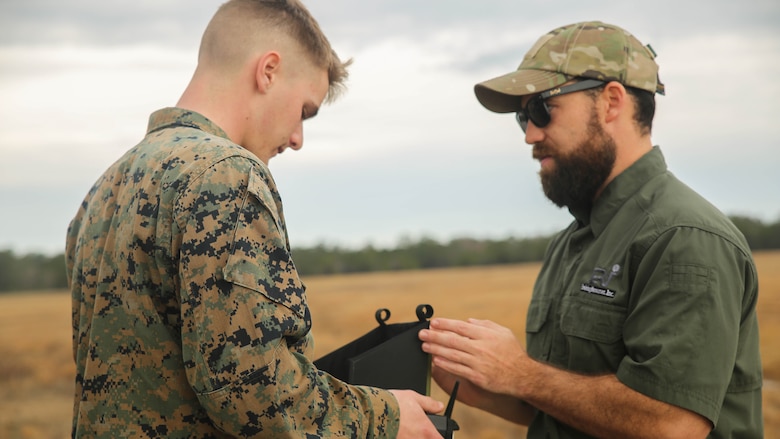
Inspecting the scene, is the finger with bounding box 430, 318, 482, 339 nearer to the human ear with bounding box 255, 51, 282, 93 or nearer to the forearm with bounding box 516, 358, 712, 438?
the forearm with bounding box 516, 358, 712, 438

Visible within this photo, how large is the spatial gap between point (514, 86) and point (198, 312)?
2.37 meters

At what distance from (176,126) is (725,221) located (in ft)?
8.74

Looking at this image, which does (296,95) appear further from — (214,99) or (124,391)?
(124,391)

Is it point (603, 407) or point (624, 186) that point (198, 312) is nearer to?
point (603, 407)

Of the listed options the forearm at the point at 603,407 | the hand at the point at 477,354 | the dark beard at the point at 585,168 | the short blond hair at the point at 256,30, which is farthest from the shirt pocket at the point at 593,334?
the short blond hair at the point at 256,30

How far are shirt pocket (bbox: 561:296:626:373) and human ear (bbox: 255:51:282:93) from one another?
1.94m

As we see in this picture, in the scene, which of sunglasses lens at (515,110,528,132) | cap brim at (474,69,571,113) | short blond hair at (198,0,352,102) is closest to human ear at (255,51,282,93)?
short blond hair at (198,0,352,102)

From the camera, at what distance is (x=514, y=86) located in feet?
13.6

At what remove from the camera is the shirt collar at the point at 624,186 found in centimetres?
396

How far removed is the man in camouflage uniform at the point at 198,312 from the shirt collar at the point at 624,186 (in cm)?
155

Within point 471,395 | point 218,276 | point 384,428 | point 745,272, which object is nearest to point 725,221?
point 745,272

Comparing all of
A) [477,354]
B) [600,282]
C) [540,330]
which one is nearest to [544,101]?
[600,282]

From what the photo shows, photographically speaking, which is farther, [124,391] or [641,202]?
[641,202]

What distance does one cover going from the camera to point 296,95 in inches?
137
